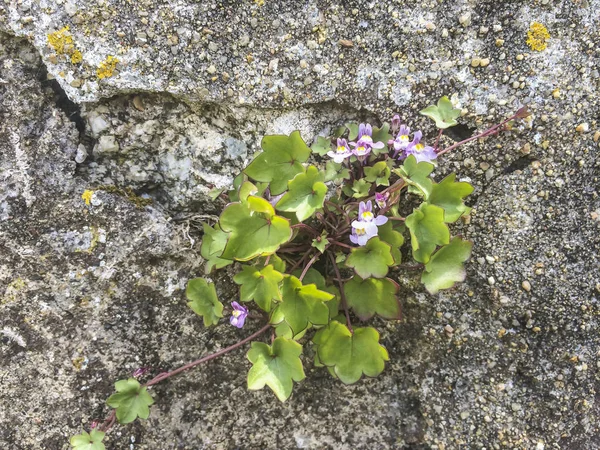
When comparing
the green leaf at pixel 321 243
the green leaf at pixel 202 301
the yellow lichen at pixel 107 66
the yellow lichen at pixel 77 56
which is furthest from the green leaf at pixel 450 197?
the yellow lichen at pixel 77 56

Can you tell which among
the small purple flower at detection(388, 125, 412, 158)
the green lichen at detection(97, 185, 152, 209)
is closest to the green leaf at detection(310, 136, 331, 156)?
the small purple flower at detection(388, 125, 412, 158)

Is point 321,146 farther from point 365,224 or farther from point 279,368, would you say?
point 279,368

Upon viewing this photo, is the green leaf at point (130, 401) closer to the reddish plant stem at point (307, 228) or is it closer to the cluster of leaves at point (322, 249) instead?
the cluster of leaves at point (322, 249)

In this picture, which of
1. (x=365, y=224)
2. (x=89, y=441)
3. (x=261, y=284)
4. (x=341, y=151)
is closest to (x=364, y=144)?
(x=341, y=151)

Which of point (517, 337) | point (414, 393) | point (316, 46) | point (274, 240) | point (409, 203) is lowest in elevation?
point (414, 393)

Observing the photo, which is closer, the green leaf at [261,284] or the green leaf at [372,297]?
the green leaf at [261,284]

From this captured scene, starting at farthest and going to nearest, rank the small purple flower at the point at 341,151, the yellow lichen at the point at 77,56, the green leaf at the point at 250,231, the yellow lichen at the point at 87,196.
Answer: the yellow lichen at the point at 87,196 → the yellow lichen at the point at 77,56 → the small purple flower at the point at 341,151 → the green leaf at the point at 250,231

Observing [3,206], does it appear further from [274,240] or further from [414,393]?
[414,393]

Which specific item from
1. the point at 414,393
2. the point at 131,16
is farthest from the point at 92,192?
the point at 414,393
